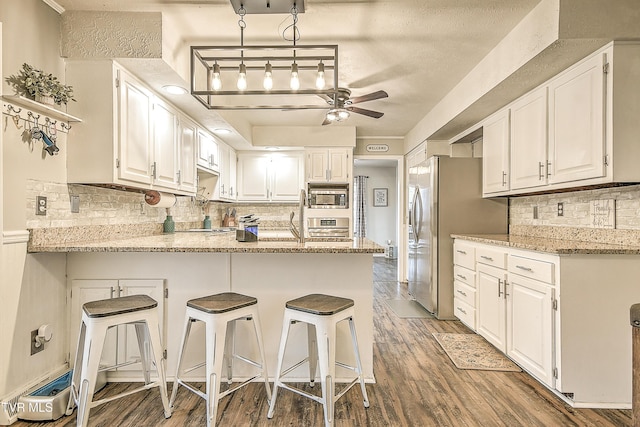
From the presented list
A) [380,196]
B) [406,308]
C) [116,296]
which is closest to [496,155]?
[406,308]

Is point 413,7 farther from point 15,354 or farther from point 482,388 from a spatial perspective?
point 15,354

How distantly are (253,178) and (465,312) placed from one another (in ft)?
12.1

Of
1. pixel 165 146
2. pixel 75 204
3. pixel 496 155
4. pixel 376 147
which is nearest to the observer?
pixel 75 204

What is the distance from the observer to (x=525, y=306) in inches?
96.4

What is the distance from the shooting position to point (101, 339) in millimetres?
1753

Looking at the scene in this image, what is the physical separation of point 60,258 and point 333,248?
1.74 meters

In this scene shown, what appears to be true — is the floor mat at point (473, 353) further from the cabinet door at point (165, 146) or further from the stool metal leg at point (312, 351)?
the cabinet door at point (165, 146)

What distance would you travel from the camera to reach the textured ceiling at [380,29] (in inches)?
89.4

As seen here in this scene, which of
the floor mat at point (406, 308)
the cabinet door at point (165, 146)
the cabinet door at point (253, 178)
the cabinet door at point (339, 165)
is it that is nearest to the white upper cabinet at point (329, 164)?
A: the cabinet door at point (339, 165)

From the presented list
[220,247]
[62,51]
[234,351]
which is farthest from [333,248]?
[62,51]

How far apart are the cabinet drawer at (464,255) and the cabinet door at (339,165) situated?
219cm

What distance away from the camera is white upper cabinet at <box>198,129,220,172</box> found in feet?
13.2

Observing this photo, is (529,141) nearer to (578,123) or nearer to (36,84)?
(578,123)

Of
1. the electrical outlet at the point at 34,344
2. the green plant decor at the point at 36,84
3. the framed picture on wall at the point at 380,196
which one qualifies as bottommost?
the electrical outlet at the point at 34,344
